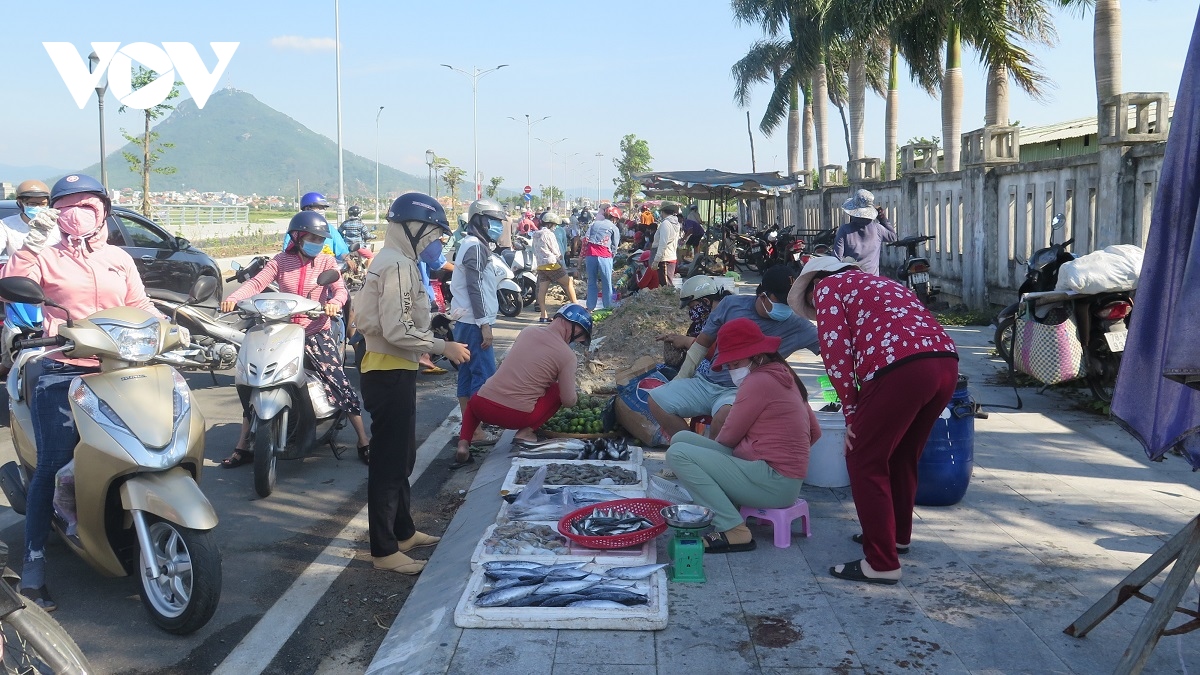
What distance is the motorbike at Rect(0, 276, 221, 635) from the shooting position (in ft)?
14.2

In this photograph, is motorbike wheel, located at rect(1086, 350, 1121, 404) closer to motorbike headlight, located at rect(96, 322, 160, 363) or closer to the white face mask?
the white face mask

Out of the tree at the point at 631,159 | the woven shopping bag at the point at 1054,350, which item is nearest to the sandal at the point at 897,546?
the woven shopping bag at the point at 1054,350

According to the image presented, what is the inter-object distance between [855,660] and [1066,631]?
907 mm

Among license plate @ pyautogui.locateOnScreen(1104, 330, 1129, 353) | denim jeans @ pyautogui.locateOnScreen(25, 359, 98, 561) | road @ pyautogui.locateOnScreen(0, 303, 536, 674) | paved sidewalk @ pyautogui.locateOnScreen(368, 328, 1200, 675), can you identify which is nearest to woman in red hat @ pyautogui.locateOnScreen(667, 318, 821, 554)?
paved sidewalk @ pyautogui.locateOnScreen(368, 328, 1200, 675)

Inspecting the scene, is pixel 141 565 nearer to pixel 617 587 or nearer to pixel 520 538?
pixel 520 538

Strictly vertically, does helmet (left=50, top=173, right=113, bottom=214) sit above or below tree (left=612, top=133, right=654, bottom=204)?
below

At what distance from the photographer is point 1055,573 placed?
4.70 m

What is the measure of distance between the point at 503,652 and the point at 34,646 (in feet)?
5.31

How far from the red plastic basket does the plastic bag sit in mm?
2316

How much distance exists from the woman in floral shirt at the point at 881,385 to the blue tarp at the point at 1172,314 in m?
1.02

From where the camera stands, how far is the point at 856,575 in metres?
4.65

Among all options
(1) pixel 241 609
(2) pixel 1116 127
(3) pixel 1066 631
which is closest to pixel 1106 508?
(3) pixel 1066 631

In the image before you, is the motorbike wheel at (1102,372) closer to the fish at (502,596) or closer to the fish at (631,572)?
the fish at (631,572)

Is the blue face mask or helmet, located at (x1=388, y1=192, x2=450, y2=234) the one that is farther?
the blue face mask
